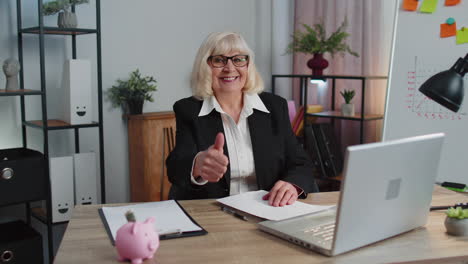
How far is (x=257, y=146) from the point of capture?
211cm

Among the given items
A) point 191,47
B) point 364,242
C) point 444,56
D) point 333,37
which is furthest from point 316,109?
point 364,242

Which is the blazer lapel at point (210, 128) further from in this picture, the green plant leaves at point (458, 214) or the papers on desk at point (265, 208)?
the green plant leaves at point (458, 214)

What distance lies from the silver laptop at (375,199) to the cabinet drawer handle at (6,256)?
1.59m

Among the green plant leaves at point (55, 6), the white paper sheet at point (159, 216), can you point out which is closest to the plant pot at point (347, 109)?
the green plant leaves at point (55, 6)

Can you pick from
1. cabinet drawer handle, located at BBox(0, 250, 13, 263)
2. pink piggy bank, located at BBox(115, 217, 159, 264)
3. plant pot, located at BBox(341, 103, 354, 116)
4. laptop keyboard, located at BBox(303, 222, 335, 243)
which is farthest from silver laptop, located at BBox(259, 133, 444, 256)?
plant pot, located at BBox(341, 103, 354, 116)

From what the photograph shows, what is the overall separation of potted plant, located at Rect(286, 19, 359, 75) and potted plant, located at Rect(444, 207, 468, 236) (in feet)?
7.05

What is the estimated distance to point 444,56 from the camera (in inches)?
84.7

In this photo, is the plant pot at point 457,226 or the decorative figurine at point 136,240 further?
the plant pot at point 457,226

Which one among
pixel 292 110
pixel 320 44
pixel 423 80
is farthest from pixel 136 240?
pixel 292 110

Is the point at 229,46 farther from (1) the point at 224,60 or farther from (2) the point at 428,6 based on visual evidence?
(2) the point at 428,6

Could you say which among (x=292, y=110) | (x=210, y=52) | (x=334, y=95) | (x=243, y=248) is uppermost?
(x=210, y=52)

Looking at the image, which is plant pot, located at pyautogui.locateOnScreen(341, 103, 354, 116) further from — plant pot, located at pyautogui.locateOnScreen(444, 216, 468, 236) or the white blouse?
plant pot, located at pyautogui.locateOnScreen(444, 216, 468, 236)

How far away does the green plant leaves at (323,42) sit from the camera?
3459mm

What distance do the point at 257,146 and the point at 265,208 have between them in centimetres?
51
